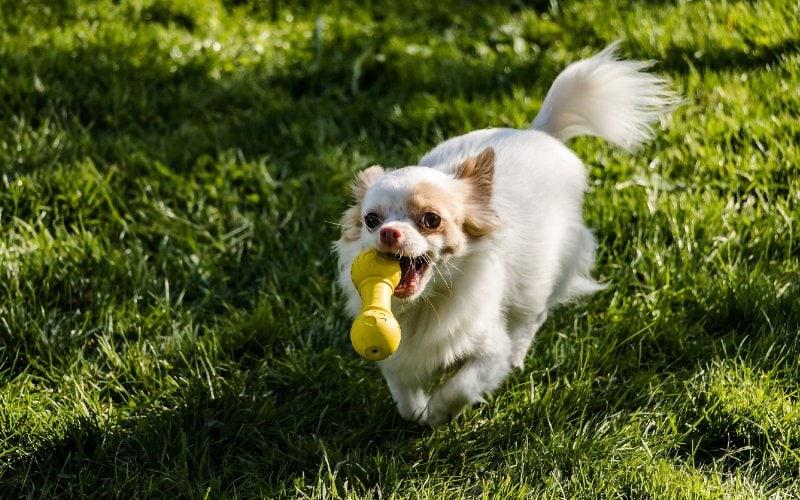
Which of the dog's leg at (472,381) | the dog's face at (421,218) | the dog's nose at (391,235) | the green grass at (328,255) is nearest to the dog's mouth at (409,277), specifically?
the dog's face at (421,218)

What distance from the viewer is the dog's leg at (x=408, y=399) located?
287 centimetres

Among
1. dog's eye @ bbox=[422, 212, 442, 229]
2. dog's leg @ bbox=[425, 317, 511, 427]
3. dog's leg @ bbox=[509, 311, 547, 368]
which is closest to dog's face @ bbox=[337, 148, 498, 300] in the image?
dog's eye @ bbox=[422, 212, 442, 229]

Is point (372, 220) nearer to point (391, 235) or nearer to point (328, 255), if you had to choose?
point (391, 235)

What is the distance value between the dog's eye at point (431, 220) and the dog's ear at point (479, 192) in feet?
0.45

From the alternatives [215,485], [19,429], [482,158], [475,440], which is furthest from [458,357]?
[19,429]

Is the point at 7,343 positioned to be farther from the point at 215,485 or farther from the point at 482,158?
the point at 482,158

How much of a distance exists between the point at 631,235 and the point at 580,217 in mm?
370

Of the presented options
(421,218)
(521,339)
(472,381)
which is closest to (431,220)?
(421,218)

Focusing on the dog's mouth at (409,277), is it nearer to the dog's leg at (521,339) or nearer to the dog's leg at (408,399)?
the dog's leg at (408,399)

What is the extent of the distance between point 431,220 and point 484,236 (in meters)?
0.22

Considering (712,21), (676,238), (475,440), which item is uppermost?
(712,21)

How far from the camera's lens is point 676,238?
11.5 feet

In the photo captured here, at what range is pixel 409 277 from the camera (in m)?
2.54

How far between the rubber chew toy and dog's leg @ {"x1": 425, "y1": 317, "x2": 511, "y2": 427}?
45 centimetres
